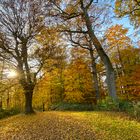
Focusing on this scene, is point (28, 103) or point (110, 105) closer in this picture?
point (110, 105)

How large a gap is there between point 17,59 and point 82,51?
434 inches

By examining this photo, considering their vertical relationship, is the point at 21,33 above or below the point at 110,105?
above

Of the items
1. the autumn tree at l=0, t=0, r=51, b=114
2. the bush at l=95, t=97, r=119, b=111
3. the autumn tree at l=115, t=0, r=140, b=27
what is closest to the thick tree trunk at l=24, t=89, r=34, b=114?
the autumn tree at l=0, t=0, r=51, b=114

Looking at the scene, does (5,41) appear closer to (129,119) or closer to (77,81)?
(129,119)

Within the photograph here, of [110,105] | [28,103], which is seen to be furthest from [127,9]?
[28,103]

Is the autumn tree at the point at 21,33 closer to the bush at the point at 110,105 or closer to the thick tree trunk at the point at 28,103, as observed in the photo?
the thick tree trunk at the point at 28,103

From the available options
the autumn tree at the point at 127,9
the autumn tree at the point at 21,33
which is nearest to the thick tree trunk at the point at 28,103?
the autumn tree at the point at 21,33

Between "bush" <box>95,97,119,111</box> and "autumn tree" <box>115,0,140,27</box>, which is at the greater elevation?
"autumn tree" <box>115,0,140,27</box>

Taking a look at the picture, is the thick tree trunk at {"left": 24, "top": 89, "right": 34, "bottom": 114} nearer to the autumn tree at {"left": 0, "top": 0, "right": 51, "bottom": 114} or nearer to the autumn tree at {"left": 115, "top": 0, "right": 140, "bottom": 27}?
the autumn tree at {"left": 0, "top": 0, "right": 51, "bottom": 114}

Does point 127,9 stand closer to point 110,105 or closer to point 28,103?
point 110,105

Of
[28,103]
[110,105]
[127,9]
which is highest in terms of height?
[127,9]

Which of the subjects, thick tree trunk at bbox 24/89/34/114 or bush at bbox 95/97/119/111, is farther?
thick tree trunk at bbox 24/89/34/114

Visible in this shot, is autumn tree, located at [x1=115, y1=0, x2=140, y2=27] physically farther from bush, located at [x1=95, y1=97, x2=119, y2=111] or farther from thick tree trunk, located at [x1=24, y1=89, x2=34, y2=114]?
thick tree trunk, located at [x1=24, y1=89, x2=34, y2=114]

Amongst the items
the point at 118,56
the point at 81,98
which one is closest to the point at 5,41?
the point at 81,98
